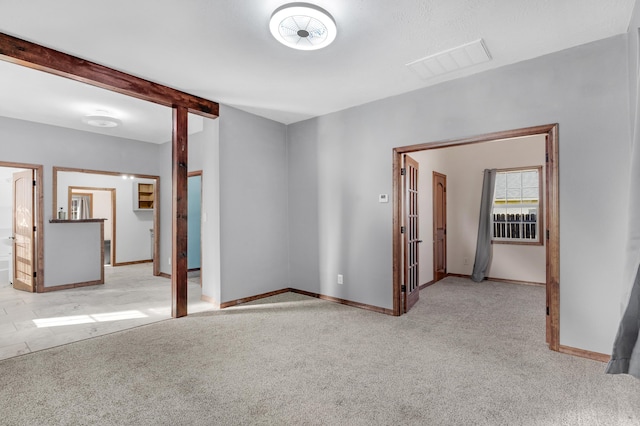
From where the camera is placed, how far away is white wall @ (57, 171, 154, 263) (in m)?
7.86

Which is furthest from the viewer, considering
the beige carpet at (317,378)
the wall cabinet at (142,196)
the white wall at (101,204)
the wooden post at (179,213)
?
the white wall at (101,204)

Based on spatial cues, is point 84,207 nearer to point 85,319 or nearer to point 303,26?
point 85,319

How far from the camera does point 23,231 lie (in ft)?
17.3

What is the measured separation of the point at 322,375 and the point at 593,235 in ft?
7.97

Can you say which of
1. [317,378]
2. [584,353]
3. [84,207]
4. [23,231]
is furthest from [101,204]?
[584,353]

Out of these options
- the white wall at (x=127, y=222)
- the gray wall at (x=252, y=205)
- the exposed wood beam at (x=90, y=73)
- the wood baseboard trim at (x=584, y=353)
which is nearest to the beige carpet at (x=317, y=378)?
the wood baseboard trim at (x=584, y=353)

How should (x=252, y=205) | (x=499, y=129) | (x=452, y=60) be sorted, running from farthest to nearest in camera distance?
(x=252, y=205), (x=499, y=129), (x=452, y=60)

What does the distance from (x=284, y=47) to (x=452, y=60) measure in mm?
1508

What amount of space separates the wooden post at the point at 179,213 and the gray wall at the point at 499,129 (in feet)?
5.52

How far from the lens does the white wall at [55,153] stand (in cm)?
482

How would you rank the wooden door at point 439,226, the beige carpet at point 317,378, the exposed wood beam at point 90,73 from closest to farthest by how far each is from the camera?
the beige carpet at point 317,378
the exposed wood beam at point 90,73
the wooden door at point 439,226

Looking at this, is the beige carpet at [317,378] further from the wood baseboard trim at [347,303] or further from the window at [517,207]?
the window at [517,207]

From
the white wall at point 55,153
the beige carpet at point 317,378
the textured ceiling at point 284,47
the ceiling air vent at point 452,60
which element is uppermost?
the textured ceiling at point 284,47

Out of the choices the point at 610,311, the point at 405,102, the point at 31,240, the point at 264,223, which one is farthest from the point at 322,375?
the point at 31,240
